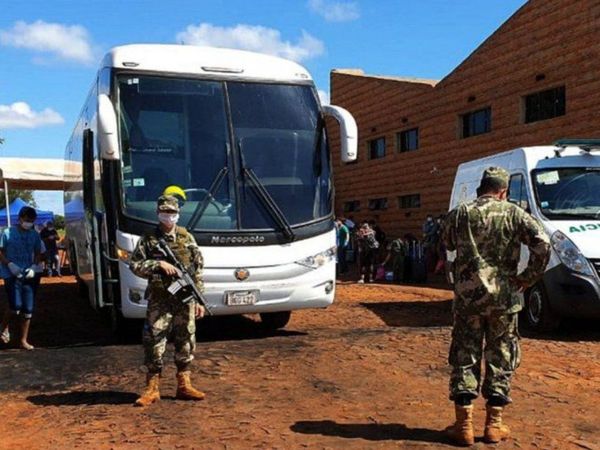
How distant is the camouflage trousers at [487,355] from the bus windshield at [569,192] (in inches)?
185

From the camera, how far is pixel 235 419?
5.02 metres

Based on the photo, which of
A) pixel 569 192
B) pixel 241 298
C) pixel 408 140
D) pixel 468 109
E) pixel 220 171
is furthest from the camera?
pixel 408 140

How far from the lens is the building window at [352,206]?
27542 millimetres

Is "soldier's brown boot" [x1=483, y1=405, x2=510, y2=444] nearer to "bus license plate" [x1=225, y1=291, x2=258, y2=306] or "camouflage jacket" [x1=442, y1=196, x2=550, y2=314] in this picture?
"camouflage jacket" [x1=442, y1=196, x2=550, y2=314]

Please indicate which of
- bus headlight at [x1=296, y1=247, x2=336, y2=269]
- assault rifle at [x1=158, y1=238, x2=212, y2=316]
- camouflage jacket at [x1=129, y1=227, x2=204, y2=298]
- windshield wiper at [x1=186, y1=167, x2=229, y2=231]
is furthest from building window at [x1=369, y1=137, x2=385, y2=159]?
assault rifle at [x1=158, y1=238, x2=212, y2=316]

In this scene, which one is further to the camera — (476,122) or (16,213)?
(16,213)

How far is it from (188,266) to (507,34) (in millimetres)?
16338

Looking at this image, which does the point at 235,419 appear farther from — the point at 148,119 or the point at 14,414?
the point at 148,119

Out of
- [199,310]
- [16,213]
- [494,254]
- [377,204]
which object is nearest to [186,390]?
[199,310]

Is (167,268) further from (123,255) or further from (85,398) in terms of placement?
(123,255)

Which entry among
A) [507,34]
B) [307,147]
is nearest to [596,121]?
[507,34]

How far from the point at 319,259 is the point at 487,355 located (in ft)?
12.2

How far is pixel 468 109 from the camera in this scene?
20875 millimetres

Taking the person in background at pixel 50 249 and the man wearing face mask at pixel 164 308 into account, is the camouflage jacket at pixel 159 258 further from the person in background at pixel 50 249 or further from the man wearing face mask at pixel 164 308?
the person in background at pixel 50 249
